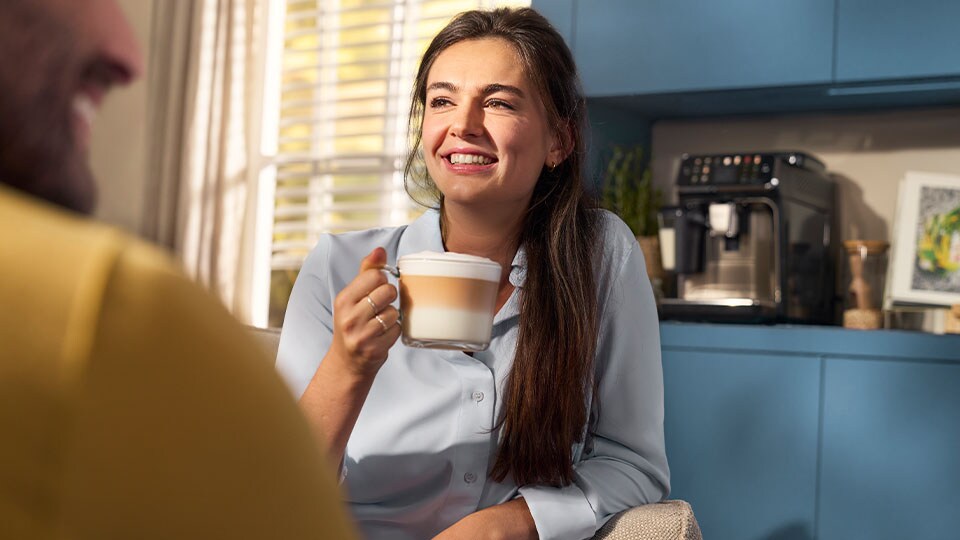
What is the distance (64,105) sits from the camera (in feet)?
1.06

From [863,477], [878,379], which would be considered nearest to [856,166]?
[878,379]

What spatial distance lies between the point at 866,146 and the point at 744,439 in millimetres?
1090

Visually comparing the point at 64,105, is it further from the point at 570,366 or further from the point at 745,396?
the point at 745,396

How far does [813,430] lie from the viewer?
9.32ft

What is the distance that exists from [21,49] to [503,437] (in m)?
1.19

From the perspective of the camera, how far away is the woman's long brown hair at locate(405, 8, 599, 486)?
143 cm

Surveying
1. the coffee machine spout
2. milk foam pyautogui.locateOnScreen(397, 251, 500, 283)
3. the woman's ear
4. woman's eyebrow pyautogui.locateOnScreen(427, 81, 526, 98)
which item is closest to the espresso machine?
the coffee machine spout

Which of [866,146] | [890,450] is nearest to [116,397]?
[890,450]

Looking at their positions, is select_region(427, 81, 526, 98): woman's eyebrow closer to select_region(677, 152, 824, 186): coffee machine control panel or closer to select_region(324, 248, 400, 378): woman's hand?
select_region(324, 248, 400, 378): woman's hand

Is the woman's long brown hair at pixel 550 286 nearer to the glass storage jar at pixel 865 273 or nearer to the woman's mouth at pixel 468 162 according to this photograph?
the woman's mouth at pixel 468 162

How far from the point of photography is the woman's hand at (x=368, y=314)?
1155 mm

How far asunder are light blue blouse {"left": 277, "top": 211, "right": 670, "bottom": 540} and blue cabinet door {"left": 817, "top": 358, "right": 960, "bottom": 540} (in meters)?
1.43

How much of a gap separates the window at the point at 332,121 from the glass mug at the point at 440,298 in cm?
294

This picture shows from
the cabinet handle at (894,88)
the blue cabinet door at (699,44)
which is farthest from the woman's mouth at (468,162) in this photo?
the cabinet handle at (894,88)
